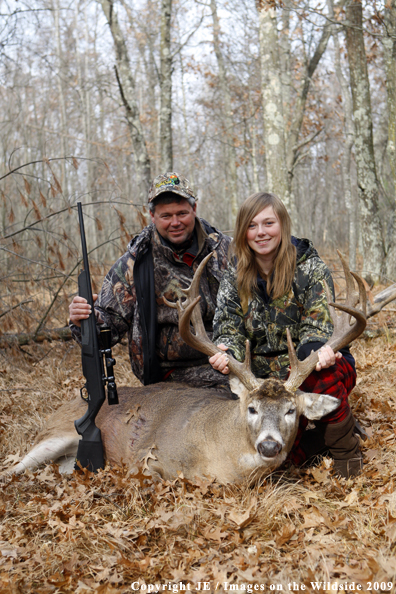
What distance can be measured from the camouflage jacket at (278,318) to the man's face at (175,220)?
0.79 meters

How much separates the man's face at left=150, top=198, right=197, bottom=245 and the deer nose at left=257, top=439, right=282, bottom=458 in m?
2.29

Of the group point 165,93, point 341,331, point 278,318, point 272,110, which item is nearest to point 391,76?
point 272,110

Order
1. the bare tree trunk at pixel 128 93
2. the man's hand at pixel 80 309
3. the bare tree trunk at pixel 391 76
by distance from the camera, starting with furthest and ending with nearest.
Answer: the bare tree trunk at pixel 128 93, the bare tree trunk at pixel 391 76, the man's hand at pixel 80 309

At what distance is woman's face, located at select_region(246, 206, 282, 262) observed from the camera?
12.9ft

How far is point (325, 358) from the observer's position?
3.45 metres

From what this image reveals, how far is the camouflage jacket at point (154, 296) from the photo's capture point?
4852 millimetres

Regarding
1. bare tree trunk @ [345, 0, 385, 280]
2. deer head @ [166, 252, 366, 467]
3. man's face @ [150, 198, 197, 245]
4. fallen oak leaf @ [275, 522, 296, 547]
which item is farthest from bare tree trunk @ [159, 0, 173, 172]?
fallen oak leaf @ [275, 522, 296, 547]

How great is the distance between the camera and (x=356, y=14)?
8312 millimetres

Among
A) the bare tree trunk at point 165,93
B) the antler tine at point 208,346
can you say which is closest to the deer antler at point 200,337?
the antler tine at point 208,346

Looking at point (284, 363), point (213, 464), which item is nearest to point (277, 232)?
point (284, 363)

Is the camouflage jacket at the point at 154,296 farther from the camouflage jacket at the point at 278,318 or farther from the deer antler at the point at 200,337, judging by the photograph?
the deer antler at the point at 200,337

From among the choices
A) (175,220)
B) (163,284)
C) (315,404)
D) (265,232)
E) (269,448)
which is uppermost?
(175,220)

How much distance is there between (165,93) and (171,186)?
4328mm

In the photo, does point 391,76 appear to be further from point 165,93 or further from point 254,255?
point 254,255
